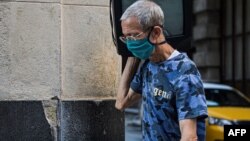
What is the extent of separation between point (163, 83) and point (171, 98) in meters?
0.10

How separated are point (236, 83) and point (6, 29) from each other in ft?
51.8

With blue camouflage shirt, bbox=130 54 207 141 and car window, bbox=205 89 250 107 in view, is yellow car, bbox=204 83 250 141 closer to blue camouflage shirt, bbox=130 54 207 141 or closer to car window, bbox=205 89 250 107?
car window, bbox=205 89 250 107

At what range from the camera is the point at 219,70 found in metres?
20.2

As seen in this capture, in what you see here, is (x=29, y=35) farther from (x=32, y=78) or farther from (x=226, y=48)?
(x=226, y=48)

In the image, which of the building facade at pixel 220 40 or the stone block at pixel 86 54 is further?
the building facade at pixel 220 40

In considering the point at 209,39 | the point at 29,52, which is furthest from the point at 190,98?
the point at 209,39

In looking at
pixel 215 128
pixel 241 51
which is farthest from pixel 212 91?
pixel 241 51

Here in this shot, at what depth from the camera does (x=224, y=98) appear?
11977mm

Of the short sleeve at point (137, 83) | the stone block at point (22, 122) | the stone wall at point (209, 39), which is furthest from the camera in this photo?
the stone wall at point (209, 39)

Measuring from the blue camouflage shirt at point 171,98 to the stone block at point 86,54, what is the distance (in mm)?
1618

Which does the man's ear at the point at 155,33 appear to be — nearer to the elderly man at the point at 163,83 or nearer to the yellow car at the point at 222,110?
the elderly man at the point at 163,83

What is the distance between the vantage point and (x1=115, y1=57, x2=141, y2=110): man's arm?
3.52 meters

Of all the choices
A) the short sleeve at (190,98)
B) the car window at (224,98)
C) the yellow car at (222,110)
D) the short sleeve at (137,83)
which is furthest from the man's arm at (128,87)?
the car window at (224,98)

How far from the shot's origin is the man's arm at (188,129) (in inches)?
113
